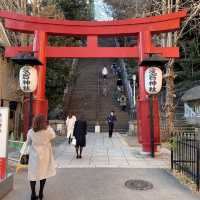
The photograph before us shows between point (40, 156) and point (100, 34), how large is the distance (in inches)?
361

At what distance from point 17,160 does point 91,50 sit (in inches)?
246

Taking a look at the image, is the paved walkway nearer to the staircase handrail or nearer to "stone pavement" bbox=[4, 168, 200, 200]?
"stone pavement" bbox=[4, 168, 200, 200]

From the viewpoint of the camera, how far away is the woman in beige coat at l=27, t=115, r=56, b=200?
678cm

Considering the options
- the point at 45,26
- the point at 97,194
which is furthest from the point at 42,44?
the point at 97,194

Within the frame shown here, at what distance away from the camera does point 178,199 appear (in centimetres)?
728

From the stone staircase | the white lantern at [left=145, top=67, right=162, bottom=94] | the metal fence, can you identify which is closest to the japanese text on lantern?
the white lantern at [left=145, top=67, right=162, bottom=94]

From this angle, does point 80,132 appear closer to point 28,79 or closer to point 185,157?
point 28,79

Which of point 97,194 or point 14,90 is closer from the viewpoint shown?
point 97,194

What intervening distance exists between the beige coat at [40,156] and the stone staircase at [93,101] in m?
18.5

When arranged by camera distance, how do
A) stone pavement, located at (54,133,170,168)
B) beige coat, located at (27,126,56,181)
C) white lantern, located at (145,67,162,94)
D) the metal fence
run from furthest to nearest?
1. white lantern, located at (145,67,162,94)
2. stone pavement, located at (54,133,170,168)
3. the metal fence
4. beige coat, located at (27,126,56,181)

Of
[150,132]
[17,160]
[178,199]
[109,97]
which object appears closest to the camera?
[178,199]

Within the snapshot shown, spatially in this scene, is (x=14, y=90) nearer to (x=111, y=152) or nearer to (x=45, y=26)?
(x=45, y=26)

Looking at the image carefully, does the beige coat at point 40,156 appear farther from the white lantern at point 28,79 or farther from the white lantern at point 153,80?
the white lantern at point 153,80

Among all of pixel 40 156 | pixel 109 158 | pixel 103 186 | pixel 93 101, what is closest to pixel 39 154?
pixel 40 156
